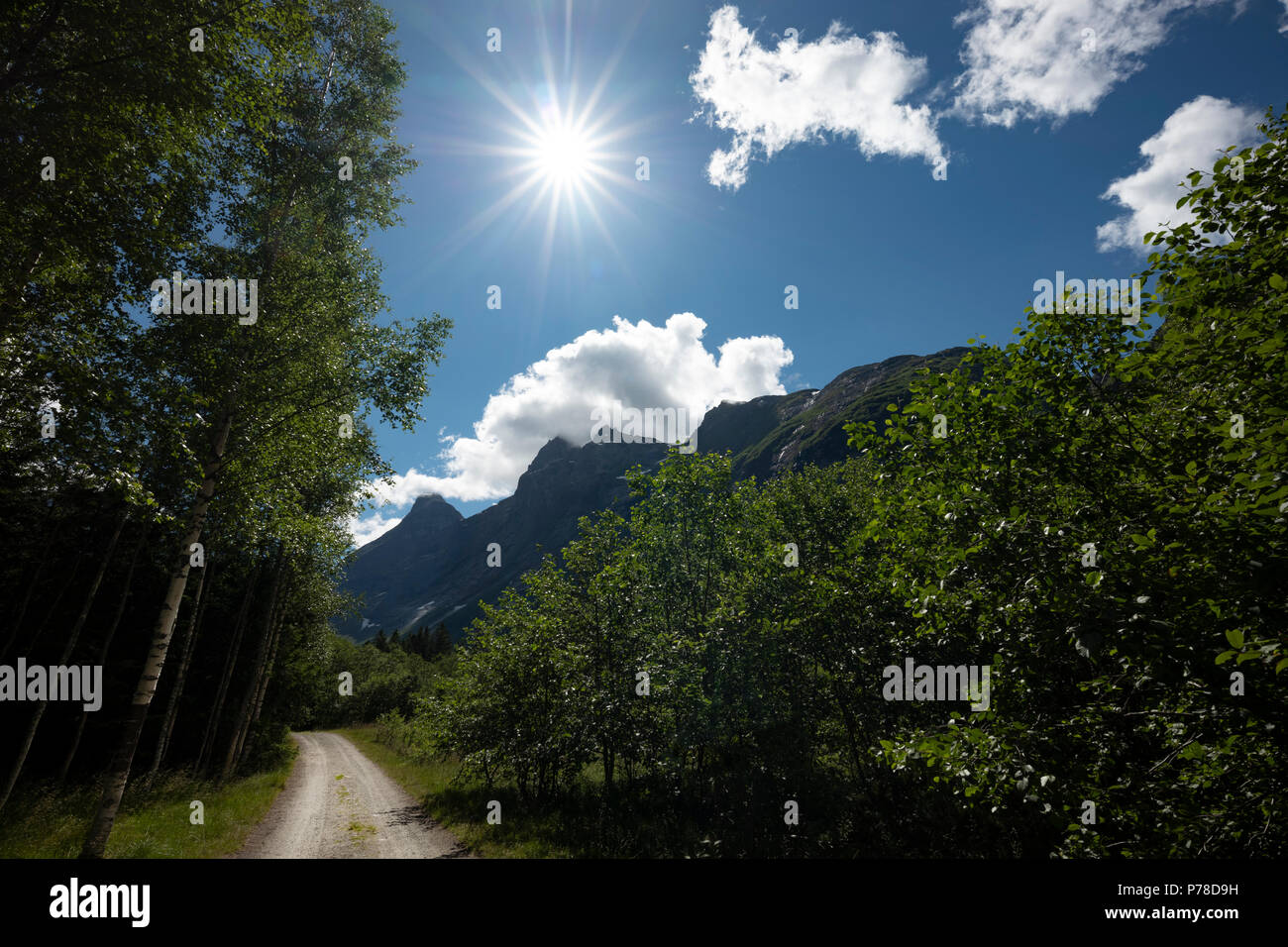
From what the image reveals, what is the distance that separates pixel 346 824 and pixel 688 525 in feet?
57.2

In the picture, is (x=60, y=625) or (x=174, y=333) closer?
(x=174, y=333)

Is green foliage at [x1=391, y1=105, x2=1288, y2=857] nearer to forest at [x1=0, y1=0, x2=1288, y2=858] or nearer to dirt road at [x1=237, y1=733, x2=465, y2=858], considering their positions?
forest at [x1=0, y1=0, x2=1288, y2=858]

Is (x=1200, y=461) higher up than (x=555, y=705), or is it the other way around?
(x=1200, y=461)

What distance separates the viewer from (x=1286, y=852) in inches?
191

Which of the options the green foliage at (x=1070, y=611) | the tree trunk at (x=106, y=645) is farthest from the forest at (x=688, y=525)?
the tree trunk at (x=106, y=645)

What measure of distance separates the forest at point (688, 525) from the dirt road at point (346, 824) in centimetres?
350

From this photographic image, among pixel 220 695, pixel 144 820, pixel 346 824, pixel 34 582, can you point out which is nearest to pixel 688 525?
pixel 346 824

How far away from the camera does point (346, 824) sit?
60.0ft

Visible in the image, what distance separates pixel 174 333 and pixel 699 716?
60.0 feet

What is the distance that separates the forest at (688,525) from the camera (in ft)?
17.2

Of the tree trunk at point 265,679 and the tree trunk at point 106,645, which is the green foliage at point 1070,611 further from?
the tree trunk at point 265,679
